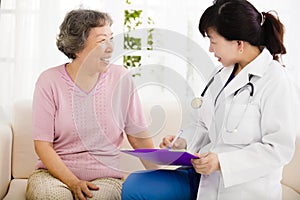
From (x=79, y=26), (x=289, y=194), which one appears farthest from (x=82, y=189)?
(x=289, y=194)

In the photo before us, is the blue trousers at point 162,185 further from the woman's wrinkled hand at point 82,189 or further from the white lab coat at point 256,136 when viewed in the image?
the woman's wrinkled hand at point 82,189

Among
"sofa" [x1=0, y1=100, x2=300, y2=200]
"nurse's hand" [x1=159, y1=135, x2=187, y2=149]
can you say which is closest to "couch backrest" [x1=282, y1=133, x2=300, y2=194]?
"sofa" [x1=0, y1=100, x2=300, y2=200]

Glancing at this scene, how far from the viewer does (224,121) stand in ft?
5.88

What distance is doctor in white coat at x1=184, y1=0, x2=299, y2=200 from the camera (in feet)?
5.53

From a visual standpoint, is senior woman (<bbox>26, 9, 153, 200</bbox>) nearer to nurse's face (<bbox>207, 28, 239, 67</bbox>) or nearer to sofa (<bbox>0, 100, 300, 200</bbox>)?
sofa (<bbox>0, 100, 300, 200</bbox>)

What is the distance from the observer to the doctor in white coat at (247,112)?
1687 millimetres

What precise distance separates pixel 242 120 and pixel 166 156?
28 centimetres

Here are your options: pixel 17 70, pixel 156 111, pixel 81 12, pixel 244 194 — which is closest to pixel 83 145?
pixel 156 111

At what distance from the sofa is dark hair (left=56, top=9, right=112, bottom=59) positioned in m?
0.42

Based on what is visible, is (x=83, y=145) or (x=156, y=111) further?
(x=156, y=111)

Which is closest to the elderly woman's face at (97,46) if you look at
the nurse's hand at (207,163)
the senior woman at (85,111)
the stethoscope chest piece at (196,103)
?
the senior woman at (85,111)

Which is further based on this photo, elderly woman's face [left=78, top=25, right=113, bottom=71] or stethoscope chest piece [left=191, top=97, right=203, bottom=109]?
elderly woman's face [left=78, top=25, right=113, bottom=71]

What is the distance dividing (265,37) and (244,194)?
53cm

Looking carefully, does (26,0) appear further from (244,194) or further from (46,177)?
(244,194)
